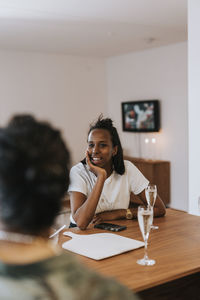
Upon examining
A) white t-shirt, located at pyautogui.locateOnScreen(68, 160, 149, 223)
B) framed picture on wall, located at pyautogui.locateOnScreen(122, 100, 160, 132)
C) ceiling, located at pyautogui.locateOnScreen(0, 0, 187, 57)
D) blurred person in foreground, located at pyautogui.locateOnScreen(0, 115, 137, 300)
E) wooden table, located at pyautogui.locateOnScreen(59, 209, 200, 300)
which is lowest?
wooden table, located at pyautogui.locateOnScreen(59, 209, 200, 300)

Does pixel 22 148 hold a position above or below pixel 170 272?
above

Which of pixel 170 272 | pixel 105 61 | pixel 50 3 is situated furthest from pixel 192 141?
pixel 105 61

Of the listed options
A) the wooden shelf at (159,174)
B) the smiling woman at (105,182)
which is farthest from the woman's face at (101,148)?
the wooden shelf at (159,174)

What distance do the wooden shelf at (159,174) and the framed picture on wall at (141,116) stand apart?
0.58m

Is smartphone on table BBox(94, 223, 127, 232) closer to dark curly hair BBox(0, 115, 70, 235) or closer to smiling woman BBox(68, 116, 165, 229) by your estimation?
smiling woman BBox(68, 116, 165, 229)

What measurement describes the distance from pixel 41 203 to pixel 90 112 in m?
6.69

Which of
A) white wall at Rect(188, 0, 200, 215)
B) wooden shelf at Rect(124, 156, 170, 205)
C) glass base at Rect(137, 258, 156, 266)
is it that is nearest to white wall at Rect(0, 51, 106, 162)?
wooden shelf at Rect(124, 156, 170, 205)

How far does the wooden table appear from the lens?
4.91ft

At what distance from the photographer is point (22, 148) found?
804mm

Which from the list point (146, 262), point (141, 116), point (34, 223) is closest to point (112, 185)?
point (146, 262)

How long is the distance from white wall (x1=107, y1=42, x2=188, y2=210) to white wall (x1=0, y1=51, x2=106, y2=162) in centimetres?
64

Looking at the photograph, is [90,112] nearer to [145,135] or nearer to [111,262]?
[145,135]

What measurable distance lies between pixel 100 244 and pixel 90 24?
3.53 m

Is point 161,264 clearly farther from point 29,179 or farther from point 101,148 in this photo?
point 101,148
